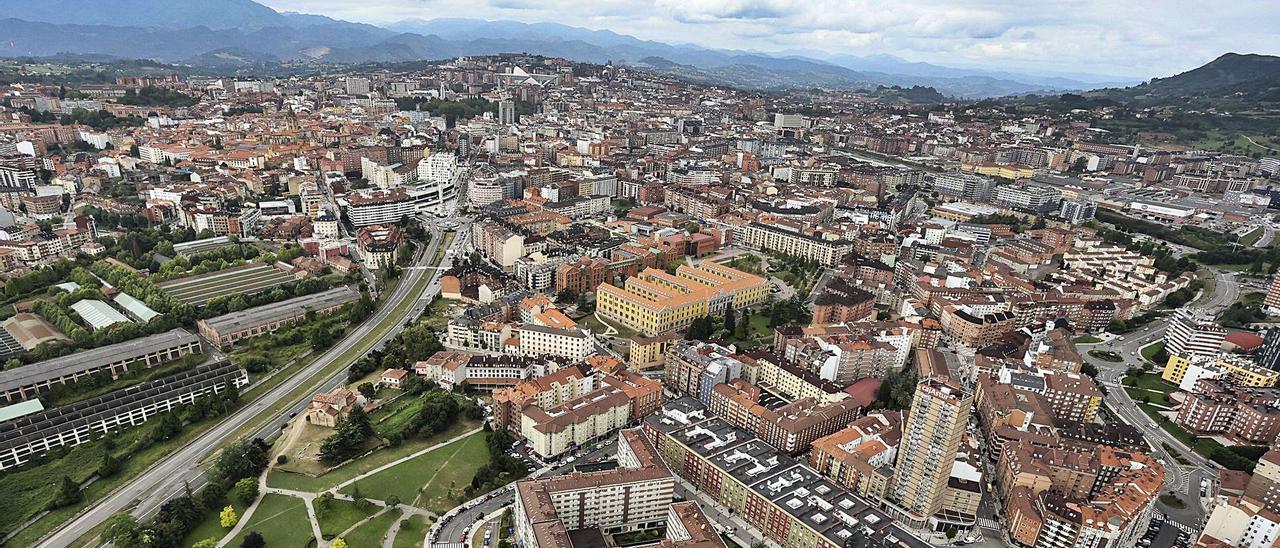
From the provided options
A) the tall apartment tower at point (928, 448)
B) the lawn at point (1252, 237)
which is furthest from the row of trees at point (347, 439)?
the lawn at point (1252, 237)

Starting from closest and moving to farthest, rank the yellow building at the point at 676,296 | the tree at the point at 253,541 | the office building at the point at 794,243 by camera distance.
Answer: the tree at the point at 253,541 → the yellow building at the point at 676,296 → the office building at the point at 794,243

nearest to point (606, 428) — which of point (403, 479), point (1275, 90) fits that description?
point (403, 479)

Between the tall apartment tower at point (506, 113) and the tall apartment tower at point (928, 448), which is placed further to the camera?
the tall apartment tower at point (506, 113)

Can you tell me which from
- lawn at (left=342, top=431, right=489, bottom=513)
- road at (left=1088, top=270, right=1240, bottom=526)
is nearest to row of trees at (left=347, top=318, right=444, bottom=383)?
lawn at (left=342, top=431, right=489, bottom=513)

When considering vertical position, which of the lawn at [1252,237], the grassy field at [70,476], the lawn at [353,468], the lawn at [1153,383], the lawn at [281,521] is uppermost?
the lawn at [1252,237]

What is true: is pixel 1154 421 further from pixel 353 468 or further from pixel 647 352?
pixel 353 468

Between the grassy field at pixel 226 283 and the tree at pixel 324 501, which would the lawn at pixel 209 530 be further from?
the grassy field at pixel 226 283

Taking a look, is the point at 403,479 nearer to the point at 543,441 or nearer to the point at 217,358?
the point at 543,441

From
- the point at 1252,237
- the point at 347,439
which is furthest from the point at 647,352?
the point at 1252,237
